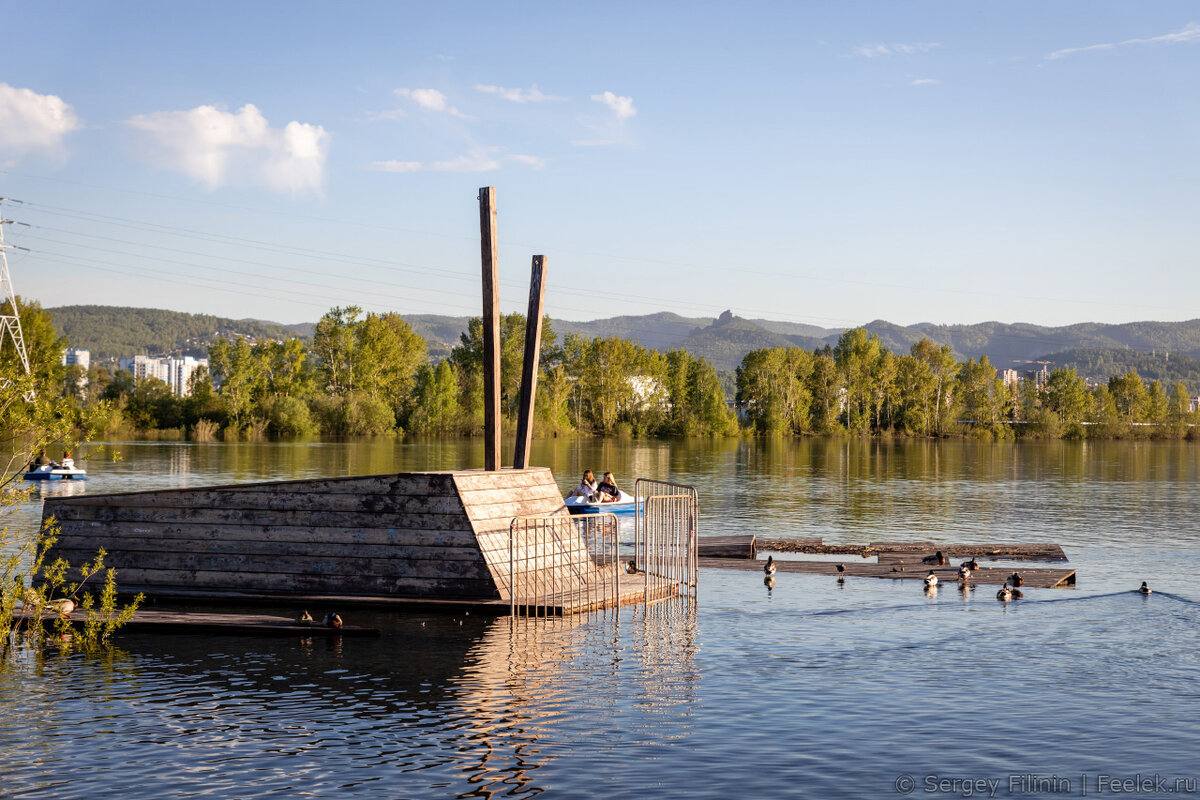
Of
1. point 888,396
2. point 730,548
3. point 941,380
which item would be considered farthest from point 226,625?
point 941,380

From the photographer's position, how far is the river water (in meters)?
10.9

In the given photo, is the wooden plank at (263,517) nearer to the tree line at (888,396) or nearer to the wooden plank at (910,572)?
the wooden plank at (910,572)

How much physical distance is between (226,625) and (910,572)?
16131 mm

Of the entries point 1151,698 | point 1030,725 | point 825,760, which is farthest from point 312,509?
point 1151,698

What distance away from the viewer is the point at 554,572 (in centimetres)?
1997

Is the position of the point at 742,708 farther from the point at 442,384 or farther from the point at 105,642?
the point at 442,384

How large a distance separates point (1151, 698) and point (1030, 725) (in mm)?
2679

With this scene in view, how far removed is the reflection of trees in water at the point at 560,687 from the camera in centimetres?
1148

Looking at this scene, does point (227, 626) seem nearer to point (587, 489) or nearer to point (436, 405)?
point (587, 489)

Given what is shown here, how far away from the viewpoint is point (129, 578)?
64.9 ft

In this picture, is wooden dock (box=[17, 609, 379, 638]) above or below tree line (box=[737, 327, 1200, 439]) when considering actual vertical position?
below

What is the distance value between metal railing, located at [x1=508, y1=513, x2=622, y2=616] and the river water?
0.50 m

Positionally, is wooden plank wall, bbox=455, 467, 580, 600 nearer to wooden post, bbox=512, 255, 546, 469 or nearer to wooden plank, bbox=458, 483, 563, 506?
wooden plank, bbox=458, 483, 563, 506

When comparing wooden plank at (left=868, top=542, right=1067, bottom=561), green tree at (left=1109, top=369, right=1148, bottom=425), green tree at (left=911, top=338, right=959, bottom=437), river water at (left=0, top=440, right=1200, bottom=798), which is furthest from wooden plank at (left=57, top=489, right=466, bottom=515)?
green tree at (left=1109, top=369, right=1148, bottom=425)
